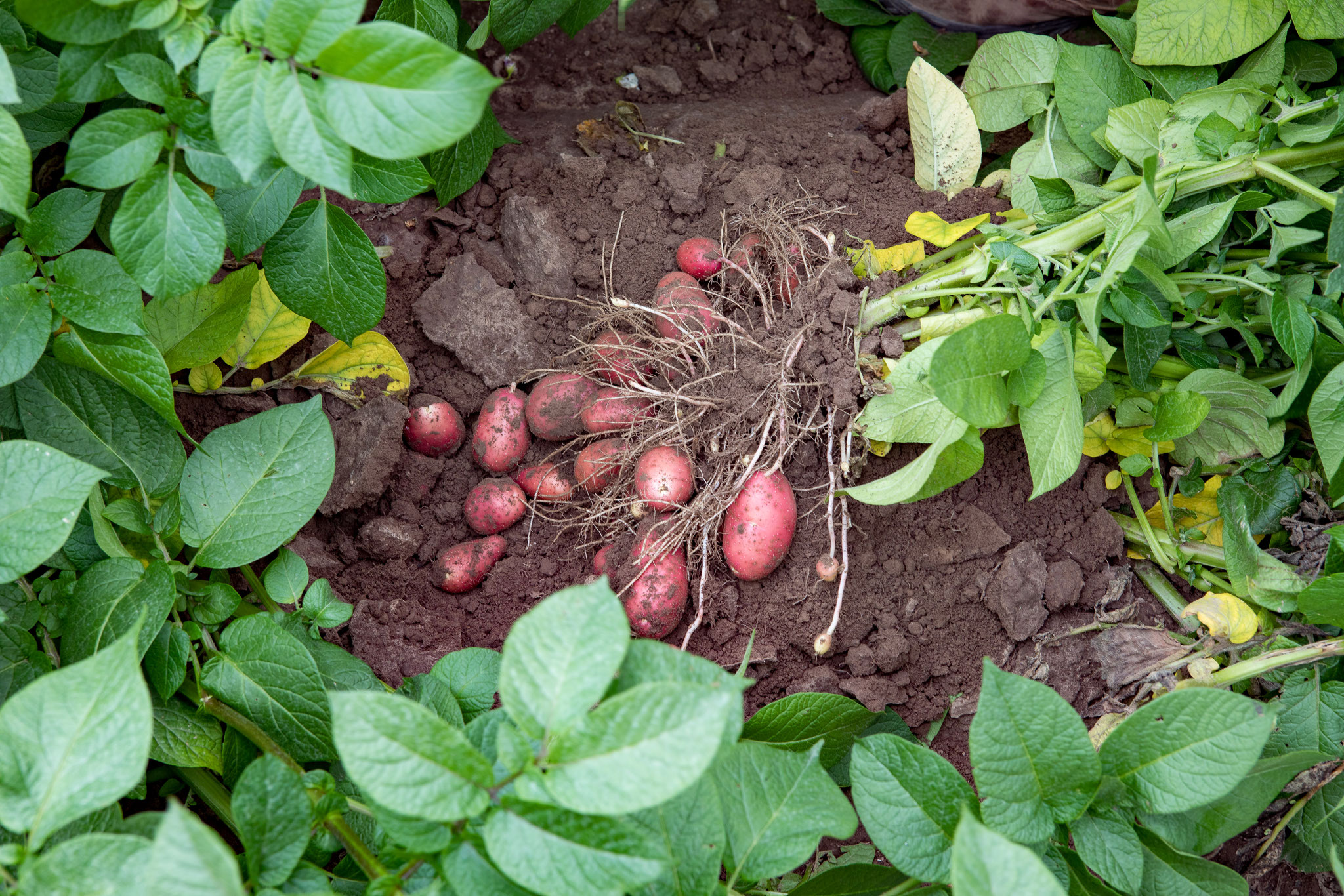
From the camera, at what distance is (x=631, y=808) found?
0.63m

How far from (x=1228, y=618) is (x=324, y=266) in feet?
4.67

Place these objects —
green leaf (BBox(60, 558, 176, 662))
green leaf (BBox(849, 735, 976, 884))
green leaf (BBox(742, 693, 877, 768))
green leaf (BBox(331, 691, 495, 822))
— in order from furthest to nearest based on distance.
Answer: green leaf (BBox(742, 693, 877, 768)), green leaf (BBox(60, 558, 176, 662)), green leaf (BBox(849, 735, 976, 884)), green leaf (BBox(331, 691, 495, 822))

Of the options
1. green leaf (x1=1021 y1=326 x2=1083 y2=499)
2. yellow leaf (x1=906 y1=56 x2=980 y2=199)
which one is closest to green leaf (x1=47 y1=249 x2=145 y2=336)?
green leaf (x1=1021 y1=326 x2=1083 y2=499)

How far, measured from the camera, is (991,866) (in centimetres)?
65

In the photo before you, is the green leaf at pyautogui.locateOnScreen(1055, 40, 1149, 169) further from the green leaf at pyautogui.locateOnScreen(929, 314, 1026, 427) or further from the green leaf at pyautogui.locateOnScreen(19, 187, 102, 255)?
the green leaf at pyautogui.locateOnScreen(19, 187, 102, 255)

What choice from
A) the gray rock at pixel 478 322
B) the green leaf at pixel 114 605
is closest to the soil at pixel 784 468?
the gray rock at pixel 478 322

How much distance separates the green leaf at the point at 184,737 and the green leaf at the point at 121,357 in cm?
37

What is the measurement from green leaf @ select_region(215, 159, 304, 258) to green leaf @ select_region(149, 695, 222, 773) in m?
0.57

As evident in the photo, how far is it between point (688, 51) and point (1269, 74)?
108cm

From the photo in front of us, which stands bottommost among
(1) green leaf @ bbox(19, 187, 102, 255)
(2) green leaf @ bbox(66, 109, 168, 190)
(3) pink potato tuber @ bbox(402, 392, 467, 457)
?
(3) pink potato tuber @ bbox(402, 392, 467, 457)

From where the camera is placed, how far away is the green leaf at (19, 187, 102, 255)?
97 centimetres

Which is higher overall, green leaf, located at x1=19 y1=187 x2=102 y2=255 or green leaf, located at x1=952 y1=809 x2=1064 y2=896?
green leaf, located at x1=19 y1=187 x2=102 y2=255

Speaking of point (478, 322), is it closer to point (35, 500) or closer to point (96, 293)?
point (96, 293)

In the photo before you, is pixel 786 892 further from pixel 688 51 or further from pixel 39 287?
pixel 688 51
